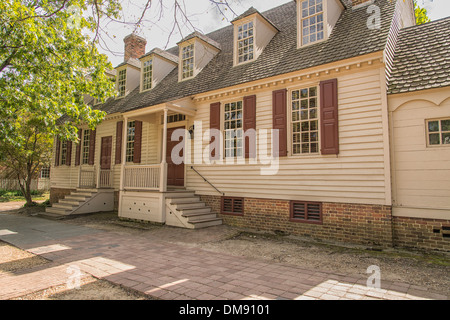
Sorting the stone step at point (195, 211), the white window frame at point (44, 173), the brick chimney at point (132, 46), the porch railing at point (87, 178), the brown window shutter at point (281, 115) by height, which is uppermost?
the brick chimney at point (132, 46)

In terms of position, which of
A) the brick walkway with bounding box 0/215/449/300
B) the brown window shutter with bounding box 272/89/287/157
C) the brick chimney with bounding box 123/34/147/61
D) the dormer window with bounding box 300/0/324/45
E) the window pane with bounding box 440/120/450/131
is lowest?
the brick walkway with bounding box 0/215/449/300

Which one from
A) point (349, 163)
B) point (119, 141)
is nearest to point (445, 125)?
point (349, 163)

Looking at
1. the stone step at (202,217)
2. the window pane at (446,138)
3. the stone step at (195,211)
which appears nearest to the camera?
the window pane at (446,138)

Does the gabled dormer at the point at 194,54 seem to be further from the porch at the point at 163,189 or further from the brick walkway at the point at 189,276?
the brick walkway at the point at 189,276

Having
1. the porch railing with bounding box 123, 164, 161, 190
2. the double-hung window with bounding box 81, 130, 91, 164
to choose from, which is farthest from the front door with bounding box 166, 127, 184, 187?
the double-hung window with bounding box 81, 130, 91, 164

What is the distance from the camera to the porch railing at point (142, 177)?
999 centimetres

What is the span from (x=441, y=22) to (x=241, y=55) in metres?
6.12

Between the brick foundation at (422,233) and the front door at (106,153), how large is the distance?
40.3 feet

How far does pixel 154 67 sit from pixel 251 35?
17.9 ft

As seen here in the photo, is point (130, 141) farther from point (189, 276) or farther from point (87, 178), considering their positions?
point (189, 276)

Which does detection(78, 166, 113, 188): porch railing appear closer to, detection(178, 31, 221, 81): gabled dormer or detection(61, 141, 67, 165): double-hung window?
detection(61, 141, 67, 165): double-hung window

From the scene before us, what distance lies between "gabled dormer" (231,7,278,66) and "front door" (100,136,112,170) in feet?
25.5

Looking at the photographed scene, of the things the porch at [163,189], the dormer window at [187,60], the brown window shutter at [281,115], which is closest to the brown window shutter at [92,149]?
the porch at [163,189]

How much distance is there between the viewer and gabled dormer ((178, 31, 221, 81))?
11.7m
